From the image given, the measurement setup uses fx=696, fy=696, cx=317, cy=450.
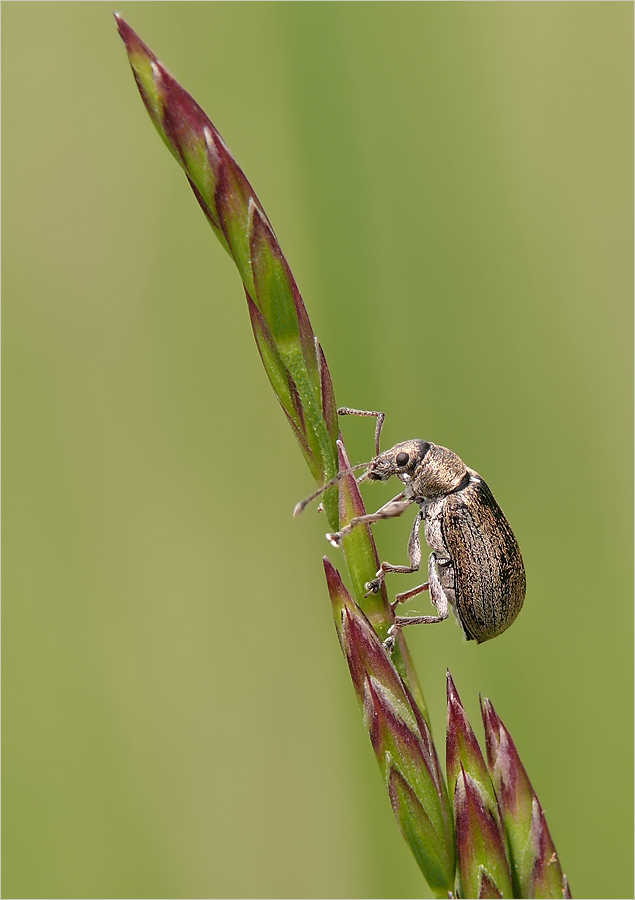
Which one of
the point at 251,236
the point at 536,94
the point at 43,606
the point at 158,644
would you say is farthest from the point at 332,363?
the point at 536,94

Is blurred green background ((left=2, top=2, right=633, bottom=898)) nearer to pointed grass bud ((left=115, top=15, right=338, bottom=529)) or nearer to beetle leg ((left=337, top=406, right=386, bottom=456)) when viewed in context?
beetle leg ((left=337, top=406, right=386, bottom=456))

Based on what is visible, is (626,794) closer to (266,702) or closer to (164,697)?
(266,702)

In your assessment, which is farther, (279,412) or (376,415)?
(279,412)

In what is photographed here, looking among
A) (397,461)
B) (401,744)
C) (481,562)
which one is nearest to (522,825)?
(401,744)

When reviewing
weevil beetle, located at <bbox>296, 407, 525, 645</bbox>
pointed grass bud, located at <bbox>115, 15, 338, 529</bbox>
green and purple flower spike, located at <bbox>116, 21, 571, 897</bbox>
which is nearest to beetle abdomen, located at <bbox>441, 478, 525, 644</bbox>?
weevil beetle, located at <bbox>296, 407, 525, 645</bbox>

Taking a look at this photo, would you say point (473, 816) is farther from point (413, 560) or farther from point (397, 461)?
point (397, 461)

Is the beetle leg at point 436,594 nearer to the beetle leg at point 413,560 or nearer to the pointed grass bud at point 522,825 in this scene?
the beetle leg at point 413,560

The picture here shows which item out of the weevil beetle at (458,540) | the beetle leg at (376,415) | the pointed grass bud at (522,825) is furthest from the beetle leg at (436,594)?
the pointed grass bud at (522,825)
